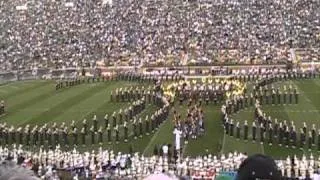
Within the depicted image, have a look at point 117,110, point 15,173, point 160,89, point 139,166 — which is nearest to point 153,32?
point 160,89

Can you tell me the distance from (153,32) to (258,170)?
67.6m

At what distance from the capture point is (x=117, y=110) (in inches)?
1380

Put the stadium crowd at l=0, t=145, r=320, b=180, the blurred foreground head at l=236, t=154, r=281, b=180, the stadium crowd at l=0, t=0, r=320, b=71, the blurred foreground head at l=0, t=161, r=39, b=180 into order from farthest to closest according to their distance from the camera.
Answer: the stadium crowd at l=0, t=0, r=320, b=71 < the stadium crowd at l=0, t=145, r=320, b=180 < the blurred foreground head at l=236, t=154, r=281, b=180 < the blurred foreground head at l=0, t=161, r=39, b=180

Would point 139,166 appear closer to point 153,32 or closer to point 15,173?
point 15,173

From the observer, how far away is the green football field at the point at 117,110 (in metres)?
24.4

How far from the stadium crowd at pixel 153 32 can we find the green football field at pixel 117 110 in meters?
14.1

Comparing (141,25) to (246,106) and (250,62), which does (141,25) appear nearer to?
(250,62)

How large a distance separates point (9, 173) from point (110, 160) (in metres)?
16.9

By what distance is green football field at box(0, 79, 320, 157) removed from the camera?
24.4 m

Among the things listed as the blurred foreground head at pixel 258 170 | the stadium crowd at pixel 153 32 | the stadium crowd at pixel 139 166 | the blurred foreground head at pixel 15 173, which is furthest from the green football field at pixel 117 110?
the blurred foreground head at pixel 15 173

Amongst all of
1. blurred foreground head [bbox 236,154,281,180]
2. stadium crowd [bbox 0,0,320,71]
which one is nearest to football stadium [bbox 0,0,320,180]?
blurred foreground head [bbox 236,154,281,180]

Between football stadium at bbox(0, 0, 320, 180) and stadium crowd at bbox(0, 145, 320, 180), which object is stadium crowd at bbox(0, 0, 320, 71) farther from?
stadium crowd at bbox(0, 145, 320, 180)

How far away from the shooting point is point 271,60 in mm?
60500

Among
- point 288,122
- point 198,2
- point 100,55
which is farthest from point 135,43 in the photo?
point 288,122
